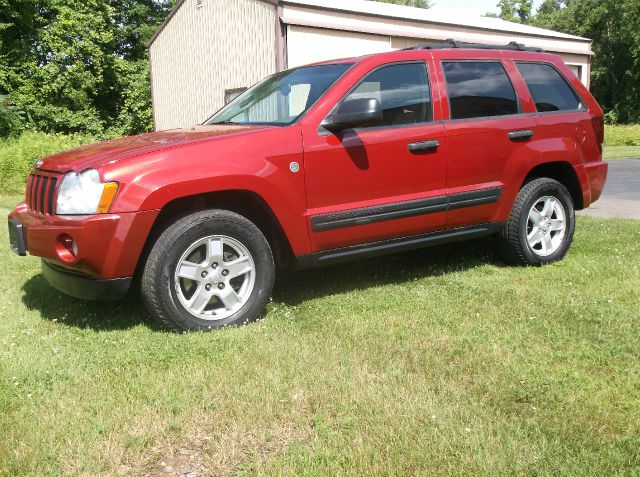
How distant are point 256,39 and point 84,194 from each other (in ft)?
37.9

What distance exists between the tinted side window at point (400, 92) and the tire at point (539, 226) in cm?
129

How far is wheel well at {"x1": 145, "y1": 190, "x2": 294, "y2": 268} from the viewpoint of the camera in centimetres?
414

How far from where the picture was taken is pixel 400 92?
15.9 feet

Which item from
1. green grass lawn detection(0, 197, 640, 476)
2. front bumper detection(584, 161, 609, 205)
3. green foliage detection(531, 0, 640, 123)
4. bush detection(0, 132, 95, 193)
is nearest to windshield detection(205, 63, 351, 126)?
green grass lawn detection(0, 197, 640, 476)

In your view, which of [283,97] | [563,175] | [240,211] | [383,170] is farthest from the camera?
[563,175]

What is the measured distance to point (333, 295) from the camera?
497 cm

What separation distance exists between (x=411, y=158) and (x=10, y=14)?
75.9ft

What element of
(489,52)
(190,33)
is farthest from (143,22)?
(489,52)

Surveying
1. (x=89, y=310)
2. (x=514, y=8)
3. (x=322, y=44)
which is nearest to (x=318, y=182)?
(x=89, y=310)

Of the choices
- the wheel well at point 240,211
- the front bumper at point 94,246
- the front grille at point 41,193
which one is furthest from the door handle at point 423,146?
the front grille at point 41,193

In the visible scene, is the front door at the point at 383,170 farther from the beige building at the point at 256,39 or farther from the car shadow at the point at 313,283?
the beige building at the point at 256,39

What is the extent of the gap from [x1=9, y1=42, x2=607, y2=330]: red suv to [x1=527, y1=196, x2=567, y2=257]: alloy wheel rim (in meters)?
0.01

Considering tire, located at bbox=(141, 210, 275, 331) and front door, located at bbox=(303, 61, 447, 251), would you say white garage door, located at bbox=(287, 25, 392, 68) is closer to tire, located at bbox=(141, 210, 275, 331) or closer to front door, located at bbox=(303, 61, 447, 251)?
front door, located at bbox=(303, 61, 447, 251)

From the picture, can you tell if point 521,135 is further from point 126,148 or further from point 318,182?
point 126,148
